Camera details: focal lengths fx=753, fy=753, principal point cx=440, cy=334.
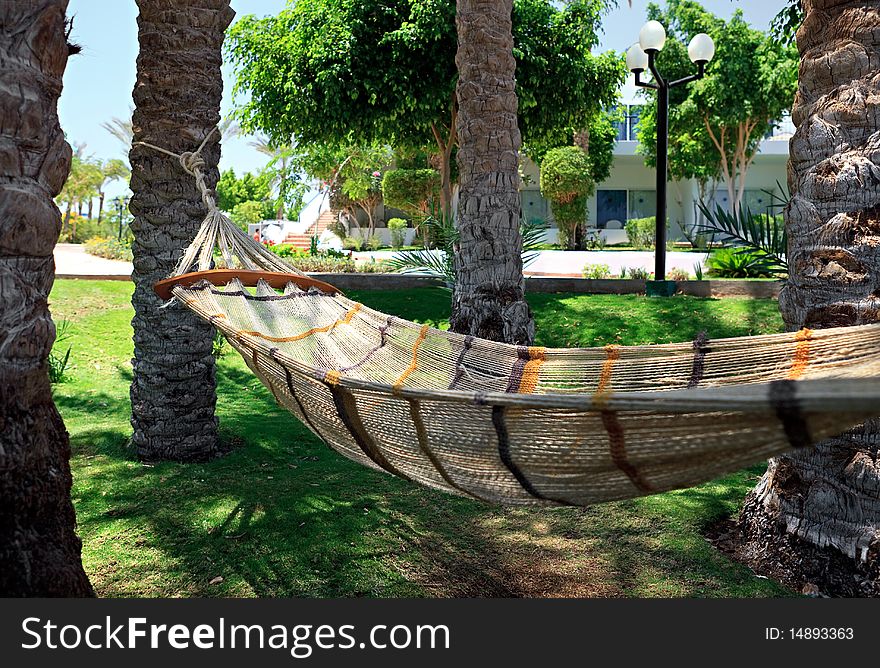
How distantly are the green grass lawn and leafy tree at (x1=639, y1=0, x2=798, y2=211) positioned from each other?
16077 millimetres

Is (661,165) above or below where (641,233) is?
above

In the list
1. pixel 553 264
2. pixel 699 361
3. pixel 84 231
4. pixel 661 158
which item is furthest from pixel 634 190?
pixel 699 361

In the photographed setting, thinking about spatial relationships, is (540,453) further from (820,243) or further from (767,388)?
(820,243)

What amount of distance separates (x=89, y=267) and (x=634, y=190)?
16751 mm

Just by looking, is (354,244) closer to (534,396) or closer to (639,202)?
(639,202)

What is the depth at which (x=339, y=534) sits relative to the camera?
2982 mm

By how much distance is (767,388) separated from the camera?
1.29m

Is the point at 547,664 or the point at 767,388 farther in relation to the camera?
the point at 547,664

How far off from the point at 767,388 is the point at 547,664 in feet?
3.88

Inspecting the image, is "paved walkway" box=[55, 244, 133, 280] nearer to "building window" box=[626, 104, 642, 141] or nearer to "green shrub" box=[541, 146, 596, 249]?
"green shrub" box=[541, 146, 596, 249]

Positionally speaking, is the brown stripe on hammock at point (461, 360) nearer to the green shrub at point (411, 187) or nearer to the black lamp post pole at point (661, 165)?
the black lamp post pole at point (661, 165)

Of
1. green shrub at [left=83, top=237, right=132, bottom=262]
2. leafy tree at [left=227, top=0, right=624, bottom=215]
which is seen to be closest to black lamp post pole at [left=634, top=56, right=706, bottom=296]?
leafy tree at [left=227, top=0, right=624, bottom=215]

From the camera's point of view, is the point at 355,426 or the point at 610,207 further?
the point at 610,207

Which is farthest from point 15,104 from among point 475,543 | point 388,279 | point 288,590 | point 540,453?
point 388,279
